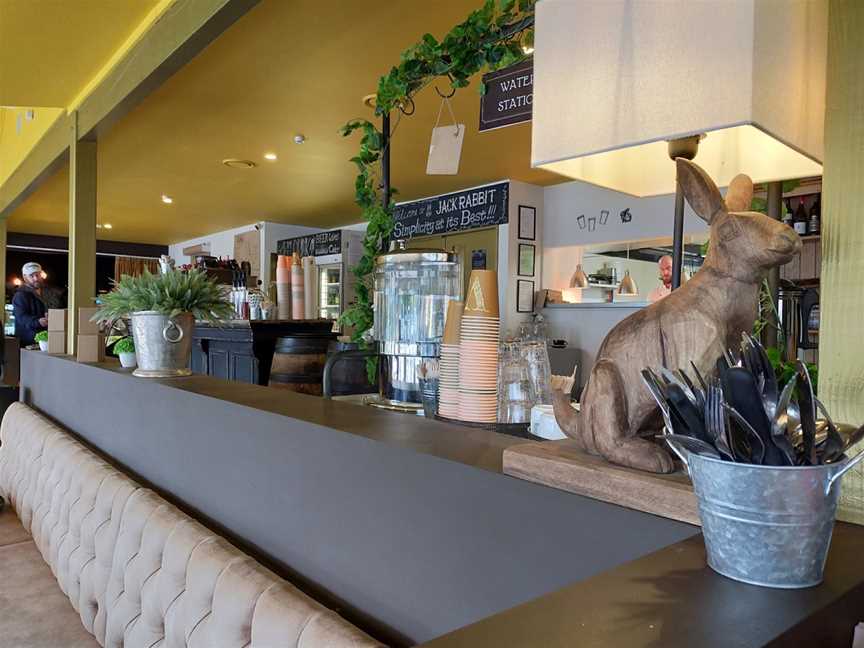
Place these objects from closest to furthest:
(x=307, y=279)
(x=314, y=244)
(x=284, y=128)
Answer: (x=307, y=279), (x=284, y=128), (x=314, y=244)

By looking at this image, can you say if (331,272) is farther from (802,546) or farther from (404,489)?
(802,546)

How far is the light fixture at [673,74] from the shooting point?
2.12 feet

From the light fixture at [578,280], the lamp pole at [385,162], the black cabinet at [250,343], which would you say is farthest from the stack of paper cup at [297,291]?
the light fixture at [578,280]

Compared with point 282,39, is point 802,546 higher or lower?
lower

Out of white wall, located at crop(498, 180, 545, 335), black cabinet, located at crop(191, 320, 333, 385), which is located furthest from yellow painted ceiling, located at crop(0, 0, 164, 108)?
white wall, located at crop(498, 180, 545, 335)

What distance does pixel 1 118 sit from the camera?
21.2ft

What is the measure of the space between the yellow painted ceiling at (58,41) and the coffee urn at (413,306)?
2171 mm

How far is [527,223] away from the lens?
6.29 metres

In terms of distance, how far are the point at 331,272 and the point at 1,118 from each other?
408 centimetres

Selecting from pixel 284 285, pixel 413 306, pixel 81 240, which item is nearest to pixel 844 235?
pixel 413 306

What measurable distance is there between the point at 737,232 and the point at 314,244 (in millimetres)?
8267

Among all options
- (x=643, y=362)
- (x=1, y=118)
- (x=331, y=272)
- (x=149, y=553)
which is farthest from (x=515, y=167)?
(x=1, y=118)

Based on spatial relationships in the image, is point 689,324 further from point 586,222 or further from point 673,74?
point 586,222

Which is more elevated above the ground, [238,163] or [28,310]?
[238,163]
